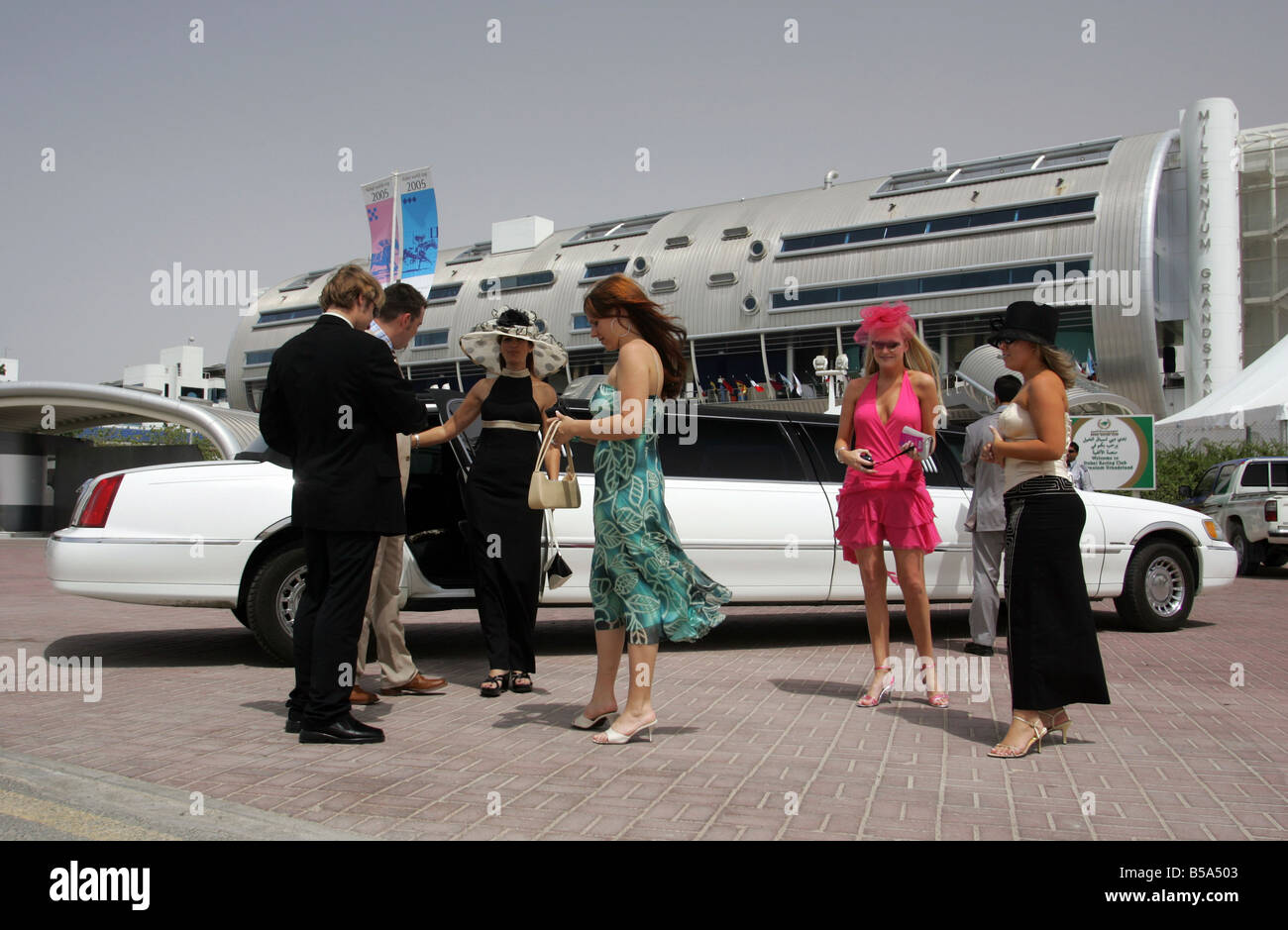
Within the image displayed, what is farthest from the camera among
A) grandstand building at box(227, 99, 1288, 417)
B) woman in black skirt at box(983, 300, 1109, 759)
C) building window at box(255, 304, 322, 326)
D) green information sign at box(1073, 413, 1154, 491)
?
building window at box(255, 304, 322, 326)

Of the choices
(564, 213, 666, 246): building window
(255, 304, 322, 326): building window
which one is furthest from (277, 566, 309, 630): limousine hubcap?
(255, 304, 322, 326): building window

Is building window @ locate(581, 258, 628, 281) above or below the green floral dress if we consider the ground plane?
above

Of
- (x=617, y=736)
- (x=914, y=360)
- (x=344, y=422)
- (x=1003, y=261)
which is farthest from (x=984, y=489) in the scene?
(x=1003, y=261)

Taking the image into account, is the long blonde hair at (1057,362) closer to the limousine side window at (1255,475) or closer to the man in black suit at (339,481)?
the man in black suit at (339,481)

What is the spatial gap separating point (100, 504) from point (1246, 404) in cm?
1974

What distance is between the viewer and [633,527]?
4445 mm

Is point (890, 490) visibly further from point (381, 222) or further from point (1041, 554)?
point (381, 222)

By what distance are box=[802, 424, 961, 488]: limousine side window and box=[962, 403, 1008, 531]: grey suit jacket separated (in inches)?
14.1

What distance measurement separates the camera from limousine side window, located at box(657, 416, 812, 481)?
7.15 m

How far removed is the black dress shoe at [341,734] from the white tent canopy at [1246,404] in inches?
717

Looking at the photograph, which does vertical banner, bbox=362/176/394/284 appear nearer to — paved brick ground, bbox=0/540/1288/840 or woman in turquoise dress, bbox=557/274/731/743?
paved brick ground, bbox=0/540/1288/840

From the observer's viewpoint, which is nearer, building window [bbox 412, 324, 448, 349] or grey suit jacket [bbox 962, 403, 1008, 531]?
grey suit jacket [bbox 962, 403, 1008, 531]

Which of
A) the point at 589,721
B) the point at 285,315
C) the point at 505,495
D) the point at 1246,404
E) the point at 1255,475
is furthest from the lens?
the point at 285,315
